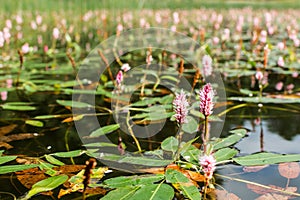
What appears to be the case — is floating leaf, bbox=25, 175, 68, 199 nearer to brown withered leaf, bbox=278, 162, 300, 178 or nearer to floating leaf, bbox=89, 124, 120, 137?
floating leaf, bbox=89, 124, 120, 137

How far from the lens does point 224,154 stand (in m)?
1.15

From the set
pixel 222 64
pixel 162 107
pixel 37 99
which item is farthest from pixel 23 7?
pixel 162 107

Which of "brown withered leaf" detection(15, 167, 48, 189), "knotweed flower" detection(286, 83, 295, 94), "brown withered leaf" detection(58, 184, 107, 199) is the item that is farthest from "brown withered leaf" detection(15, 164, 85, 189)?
"knotweed flower" detection(286, 83, 295, 94)

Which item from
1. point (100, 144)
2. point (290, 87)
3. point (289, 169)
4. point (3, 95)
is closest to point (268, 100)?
point (290, 87)

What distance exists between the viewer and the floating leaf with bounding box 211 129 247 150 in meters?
1.25

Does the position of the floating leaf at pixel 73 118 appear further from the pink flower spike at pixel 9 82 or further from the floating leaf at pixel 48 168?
the pink flower spike at pixel 9 82

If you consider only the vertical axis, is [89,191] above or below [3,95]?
below

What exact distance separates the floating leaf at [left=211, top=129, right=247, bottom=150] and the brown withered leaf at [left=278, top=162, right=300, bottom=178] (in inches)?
7.1

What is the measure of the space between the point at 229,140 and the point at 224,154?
0.51 ft

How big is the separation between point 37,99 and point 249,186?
1339 mm

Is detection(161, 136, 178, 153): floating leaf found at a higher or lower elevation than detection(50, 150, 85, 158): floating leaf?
higher

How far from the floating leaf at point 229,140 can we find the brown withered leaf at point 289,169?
18 cm

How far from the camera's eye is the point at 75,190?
100 cm

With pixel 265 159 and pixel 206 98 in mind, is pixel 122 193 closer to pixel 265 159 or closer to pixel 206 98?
pixel 206 98
